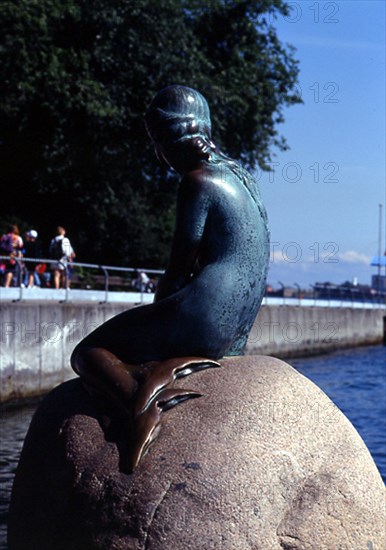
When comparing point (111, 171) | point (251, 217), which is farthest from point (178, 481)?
point (111, 171)

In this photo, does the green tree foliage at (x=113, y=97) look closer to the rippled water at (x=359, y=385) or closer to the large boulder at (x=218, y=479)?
the rippled water at (x=359, y=385)

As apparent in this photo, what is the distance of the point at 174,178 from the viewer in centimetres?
3375

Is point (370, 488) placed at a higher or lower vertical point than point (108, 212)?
lower

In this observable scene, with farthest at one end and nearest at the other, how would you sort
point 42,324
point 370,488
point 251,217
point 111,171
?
point 111,171
point 42,324
point 251,217
point 370,488

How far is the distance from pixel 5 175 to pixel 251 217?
89.9 feet

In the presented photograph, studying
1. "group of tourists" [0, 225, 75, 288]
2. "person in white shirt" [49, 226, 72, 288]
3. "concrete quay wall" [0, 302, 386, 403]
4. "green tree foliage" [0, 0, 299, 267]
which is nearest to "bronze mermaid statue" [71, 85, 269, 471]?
"concrete quay wall" [0, 302, 386, 403]

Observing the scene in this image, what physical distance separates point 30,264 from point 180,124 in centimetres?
1809

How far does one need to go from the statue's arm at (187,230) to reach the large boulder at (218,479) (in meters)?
0.60

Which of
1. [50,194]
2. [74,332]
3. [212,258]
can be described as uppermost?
[50,194]

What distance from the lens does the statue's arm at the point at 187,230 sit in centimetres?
618

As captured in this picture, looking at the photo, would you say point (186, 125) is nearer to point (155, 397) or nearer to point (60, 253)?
point (155, 397)

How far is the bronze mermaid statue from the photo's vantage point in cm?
611

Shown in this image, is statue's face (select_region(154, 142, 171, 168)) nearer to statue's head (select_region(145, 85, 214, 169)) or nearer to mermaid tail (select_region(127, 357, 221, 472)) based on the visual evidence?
statue's head (select_region(145, 85, 214, 169))

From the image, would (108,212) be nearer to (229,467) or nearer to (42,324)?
(42,324)
